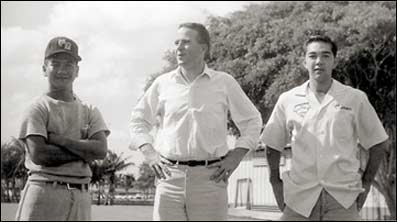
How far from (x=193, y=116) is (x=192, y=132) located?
0.28 ft

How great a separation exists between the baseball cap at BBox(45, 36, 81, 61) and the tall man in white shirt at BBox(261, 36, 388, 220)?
3.91ft

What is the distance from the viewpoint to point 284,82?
446 inches

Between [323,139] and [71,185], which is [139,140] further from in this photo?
[323,139]

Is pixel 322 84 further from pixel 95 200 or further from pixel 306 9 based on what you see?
pixel 306 9

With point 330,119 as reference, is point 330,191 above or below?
below

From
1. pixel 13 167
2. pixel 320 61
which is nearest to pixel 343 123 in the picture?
pixel 320 61

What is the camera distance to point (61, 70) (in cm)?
315

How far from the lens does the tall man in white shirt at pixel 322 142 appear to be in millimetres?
3330

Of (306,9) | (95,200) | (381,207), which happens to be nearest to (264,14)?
(306,9)

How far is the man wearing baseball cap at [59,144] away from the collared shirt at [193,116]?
13.3 inches

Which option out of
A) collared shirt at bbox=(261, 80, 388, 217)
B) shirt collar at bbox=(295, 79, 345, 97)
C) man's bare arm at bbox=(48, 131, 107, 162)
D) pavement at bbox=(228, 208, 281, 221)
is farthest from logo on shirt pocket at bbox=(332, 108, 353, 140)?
pavement at bbox=(228, 208, 281, 221)

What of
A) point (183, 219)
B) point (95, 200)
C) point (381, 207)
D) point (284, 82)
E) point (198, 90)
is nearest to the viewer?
point (183, 219)

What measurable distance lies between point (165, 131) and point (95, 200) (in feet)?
4.73

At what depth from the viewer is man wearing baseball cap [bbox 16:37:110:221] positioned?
9.63ft
